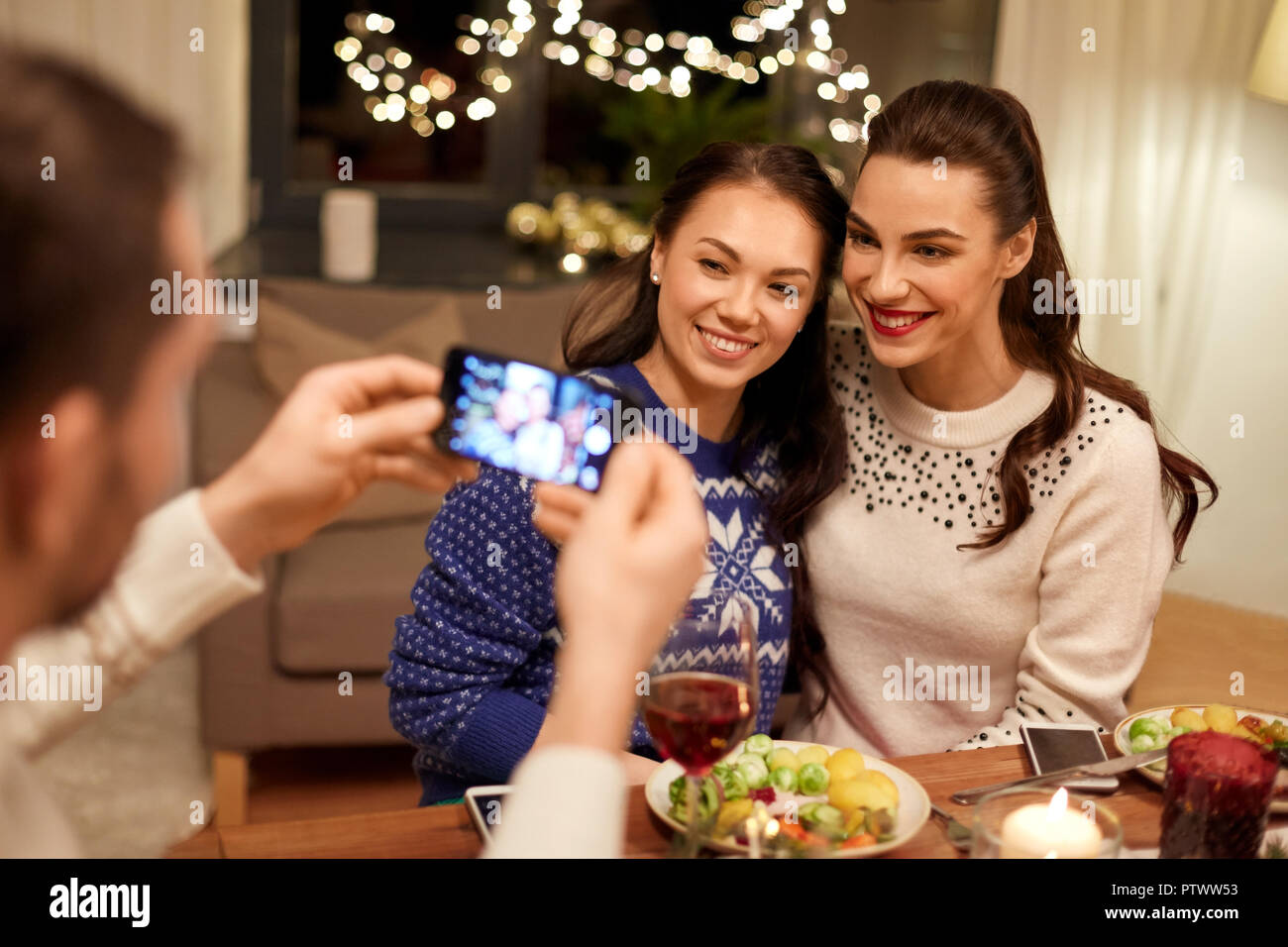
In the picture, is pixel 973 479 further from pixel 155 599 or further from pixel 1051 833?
pixel 155 599

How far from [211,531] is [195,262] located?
11.5 inches

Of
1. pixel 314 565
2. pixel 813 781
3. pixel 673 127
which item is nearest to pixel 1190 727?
pixel 813 781

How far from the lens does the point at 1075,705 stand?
4.83 ft

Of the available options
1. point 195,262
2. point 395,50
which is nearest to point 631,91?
point 395,50

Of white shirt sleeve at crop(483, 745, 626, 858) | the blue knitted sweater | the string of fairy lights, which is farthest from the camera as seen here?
the string of fairy lights

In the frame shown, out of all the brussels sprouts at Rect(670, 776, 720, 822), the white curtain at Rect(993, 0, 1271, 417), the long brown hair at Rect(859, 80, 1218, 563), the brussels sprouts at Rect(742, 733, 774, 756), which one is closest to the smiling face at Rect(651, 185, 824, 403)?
the long brown hair at Rect(859, 80, 1218, 563)

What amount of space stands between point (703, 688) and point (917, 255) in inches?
30.6

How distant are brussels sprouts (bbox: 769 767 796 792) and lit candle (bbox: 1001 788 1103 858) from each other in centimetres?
25

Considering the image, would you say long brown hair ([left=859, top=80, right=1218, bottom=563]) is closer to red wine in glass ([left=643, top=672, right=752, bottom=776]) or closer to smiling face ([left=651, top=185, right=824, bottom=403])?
smiling face ([left=651, top=185, right=824, bottom=403])

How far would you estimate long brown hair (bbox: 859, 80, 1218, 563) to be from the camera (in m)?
1.48

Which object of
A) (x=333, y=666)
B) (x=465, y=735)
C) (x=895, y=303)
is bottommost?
(x=333, y=666)

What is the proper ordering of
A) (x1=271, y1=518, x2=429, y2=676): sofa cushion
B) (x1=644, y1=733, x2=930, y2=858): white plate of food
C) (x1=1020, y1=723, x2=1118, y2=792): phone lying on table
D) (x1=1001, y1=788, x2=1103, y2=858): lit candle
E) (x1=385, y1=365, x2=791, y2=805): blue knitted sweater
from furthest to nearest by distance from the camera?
(x1=271, y1=518, x2=429, y2=676): sofa cushion, (x1=385, y1=365, x2=791, y2=805): blue knitted sweater, (x1=1020, y1=723, x2=1118, y2=792): phone lying on table, (x1=644, y1=733, x2=930, y2=858): white plate of food, (x1=1001, y1=788, x2=1103, y2=858): lit candle

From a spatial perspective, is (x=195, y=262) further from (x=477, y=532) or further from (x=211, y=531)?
(x=477, y=532)

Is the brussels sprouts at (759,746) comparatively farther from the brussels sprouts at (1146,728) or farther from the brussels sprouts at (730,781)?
the brussels sprouts at (1146,728)
